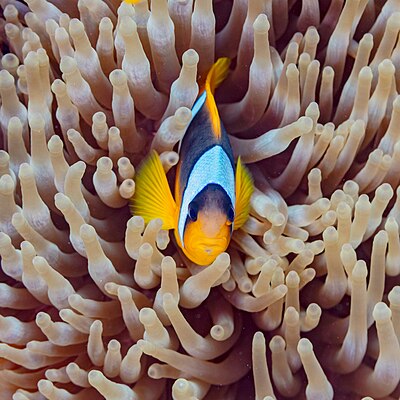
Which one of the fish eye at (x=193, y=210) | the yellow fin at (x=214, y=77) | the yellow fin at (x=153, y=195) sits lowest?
the yellow fin at (x=153, y=195)

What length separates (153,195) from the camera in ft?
3.41

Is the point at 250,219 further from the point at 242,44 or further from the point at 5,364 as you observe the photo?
the point at 5,364

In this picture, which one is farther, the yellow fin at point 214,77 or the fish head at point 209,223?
the yellow fin at point 214,77

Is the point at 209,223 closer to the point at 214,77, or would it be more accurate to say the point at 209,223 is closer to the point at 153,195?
the point at 153,195

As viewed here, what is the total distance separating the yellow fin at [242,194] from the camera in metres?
1.04

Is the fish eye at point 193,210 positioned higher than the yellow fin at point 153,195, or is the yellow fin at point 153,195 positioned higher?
the fish eye at point 193,210

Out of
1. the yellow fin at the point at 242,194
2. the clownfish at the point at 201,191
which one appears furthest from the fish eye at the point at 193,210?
the yellow fin at the point at 242,194

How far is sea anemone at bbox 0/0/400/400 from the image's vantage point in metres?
0.94

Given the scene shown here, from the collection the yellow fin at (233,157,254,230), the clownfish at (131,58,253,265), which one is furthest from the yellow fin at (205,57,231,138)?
the yellow fin at (233,157,254,230)

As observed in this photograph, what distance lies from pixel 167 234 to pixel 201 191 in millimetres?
111

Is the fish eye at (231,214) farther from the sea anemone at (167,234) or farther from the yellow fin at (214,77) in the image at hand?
the yellow fin at (214,77)

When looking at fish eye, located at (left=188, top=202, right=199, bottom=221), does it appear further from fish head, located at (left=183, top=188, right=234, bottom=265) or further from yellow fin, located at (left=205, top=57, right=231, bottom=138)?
yellow fin, located at (left=205, top=57, right=231, bottom=138)

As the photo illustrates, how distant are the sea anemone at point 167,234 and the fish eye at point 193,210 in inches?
2.1

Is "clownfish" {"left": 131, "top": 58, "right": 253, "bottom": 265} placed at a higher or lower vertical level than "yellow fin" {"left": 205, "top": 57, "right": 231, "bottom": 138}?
lower
